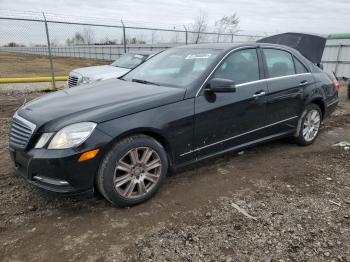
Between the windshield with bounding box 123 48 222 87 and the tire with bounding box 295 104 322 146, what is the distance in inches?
74.8

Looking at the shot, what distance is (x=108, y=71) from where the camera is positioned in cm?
923

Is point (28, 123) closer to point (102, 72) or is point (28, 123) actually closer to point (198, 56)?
point (198, 56)

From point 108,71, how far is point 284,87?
5708mm

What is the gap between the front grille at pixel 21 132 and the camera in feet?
10.5

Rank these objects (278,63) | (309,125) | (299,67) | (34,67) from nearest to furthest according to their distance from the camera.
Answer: (278,63), (299,67), (309,125), (34,67)

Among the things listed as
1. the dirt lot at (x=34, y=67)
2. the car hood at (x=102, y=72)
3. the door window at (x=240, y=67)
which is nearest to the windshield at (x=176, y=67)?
the door window at (x=240, y=67)

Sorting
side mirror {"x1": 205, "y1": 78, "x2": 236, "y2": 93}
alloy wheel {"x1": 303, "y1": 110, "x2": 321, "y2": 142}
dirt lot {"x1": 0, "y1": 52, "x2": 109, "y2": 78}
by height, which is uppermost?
side mirror {"x1": 205, "y1": 78, "x2": 236, "y2": 93}

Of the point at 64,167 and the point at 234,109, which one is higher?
the point at 234,109

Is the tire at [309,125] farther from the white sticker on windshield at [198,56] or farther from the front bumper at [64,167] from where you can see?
the front bumper at [64,167]

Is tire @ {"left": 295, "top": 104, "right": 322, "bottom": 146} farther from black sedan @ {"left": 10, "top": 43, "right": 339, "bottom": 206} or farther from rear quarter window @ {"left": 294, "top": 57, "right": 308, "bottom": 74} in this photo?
rear quarter window @ {"left": 294, "top": 57, "right": 308, "bottom": 74}

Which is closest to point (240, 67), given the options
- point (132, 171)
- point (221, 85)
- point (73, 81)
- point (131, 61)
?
point (221, 85)

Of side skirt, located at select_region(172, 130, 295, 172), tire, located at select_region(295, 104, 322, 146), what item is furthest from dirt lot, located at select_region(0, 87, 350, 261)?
tire, located at select_region(295, 104, 322, 146)

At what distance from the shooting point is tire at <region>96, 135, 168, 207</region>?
3.20 m

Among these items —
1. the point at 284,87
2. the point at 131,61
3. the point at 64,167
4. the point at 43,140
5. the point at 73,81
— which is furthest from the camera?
the point at 131,61
